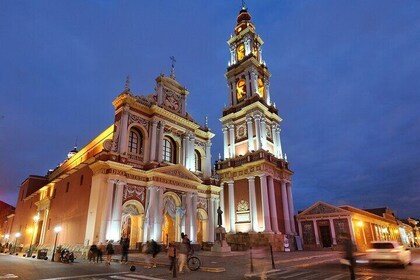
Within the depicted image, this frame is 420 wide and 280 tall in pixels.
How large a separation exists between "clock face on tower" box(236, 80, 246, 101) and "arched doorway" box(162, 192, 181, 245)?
59.2ft

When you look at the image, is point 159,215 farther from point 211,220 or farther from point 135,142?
point 211,220

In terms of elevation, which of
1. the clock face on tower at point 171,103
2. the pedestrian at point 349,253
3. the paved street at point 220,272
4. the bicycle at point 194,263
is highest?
the clock face on tower at point 171,103

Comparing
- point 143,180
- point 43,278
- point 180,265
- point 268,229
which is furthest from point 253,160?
point 43,278

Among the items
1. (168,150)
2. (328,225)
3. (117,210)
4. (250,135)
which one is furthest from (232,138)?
(117,210)

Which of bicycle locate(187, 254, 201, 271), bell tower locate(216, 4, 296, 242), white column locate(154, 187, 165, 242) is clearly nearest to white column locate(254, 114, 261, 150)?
bell tower locate(216, 4, 296, 242)

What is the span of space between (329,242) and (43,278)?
31805 mm

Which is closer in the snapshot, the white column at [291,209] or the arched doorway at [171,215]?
the arched doorway at [171,215]

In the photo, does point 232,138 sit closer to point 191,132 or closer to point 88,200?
point 191,132

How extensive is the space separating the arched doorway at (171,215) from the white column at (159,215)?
0.86m

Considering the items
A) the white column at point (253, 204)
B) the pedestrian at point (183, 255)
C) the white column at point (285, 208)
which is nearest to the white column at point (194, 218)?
the white column at point (253, 204)

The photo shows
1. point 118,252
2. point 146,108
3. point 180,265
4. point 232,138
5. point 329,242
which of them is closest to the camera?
point 180,265

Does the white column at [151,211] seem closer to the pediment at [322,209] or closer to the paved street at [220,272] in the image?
the paved street at [220,272]

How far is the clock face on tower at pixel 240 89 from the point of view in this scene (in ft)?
121

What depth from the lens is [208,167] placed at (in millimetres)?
30016
